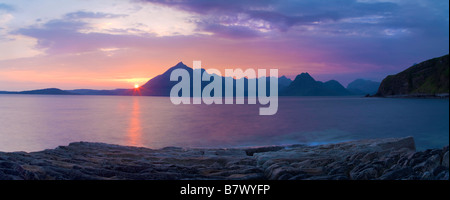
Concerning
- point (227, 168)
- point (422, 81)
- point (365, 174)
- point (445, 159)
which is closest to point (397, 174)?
point (365, 174)

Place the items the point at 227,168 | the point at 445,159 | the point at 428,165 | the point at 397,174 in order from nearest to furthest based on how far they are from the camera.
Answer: the point at 397,174, the point at 428,165, the point at 227,168, the point at 445,159

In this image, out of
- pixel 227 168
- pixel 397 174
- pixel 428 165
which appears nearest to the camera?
pixel 397 174

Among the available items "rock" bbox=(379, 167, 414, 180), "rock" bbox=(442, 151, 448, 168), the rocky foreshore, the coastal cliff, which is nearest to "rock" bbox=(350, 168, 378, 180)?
the rocky foreshore

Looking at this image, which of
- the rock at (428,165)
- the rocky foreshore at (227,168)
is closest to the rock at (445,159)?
the rocky foreshore at (227,168)

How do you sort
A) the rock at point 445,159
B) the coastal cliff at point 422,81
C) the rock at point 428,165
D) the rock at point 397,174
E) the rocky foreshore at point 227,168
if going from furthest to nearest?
the coastal cliff at point 422,81
the rock at point 445,159
the rock at point 428,165
the rock at point 397,174
the rocky foreshore at point 227,168

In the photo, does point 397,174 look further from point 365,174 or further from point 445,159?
point 445,159

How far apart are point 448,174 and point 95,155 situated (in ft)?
36.5

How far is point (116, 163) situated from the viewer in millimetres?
8367

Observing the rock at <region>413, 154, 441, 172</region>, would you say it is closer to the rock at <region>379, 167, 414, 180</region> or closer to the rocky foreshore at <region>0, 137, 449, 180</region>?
the rocky foreshore at <region>0, 137, 449, 180</region>

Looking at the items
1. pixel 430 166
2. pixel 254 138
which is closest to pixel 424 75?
pixel 254 138

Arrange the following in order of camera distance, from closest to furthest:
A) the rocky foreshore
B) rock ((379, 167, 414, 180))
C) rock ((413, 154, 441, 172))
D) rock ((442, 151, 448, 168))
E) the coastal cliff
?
the rocky foreshore, rock ((379, 167, 414, 180)), rock ((413, 154, 441, 172)), rock ((442, 151, 448, 168)), the coastal cliff

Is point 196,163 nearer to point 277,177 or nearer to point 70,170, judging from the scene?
point 277,177

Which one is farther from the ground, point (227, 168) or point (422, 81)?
point (422, 81)

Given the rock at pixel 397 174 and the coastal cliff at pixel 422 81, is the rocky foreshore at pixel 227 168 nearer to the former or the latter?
the rock at pixel 397 174
